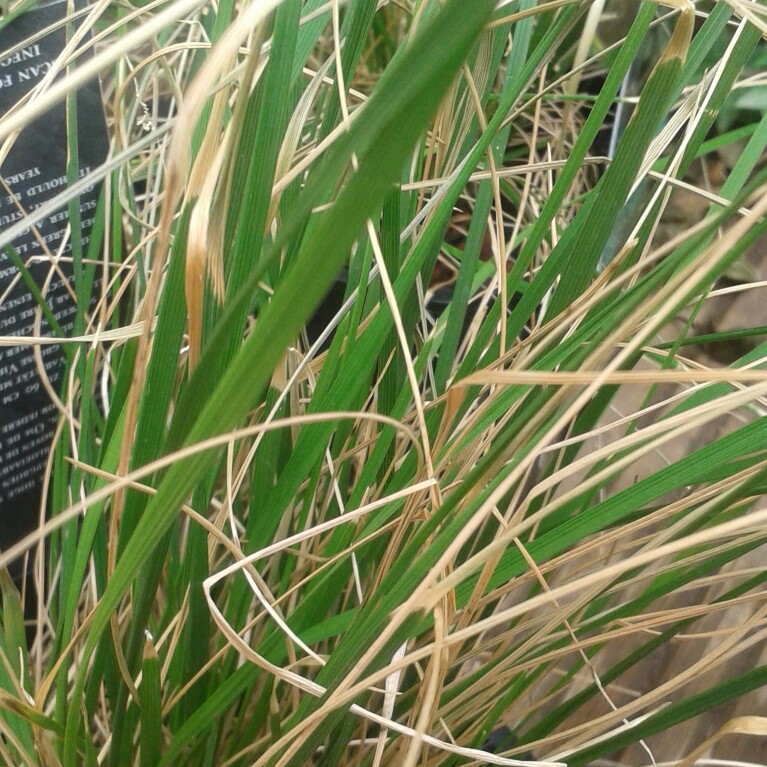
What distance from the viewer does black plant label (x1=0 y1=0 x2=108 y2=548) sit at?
1.34ft

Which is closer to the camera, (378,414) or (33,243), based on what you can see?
(378,414)

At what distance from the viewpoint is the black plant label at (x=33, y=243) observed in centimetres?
41

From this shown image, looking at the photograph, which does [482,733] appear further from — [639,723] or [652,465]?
[652,465]

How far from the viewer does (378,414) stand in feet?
0.70

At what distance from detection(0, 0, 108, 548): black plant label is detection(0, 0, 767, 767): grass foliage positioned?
0.06 meters

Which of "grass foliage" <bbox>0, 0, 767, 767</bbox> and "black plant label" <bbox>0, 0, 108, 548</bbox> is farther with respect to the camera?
"black plant label" <bbox>0, 0, 108, 548</bbox>

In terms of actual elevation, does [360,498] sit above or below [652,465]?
above

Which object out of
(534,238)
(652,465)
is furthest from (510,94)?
(652,465)

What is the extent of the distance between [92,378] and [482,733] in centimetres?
22

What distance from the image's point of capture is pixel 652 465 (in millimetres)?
501

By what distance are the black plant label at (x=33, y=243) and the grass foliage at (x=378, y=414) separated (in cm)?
6

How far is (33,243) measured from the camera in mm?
452

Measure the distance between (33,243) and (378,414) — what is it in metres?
0.33

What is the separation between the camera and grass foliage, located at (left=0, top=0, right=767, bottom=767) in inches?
5.4
